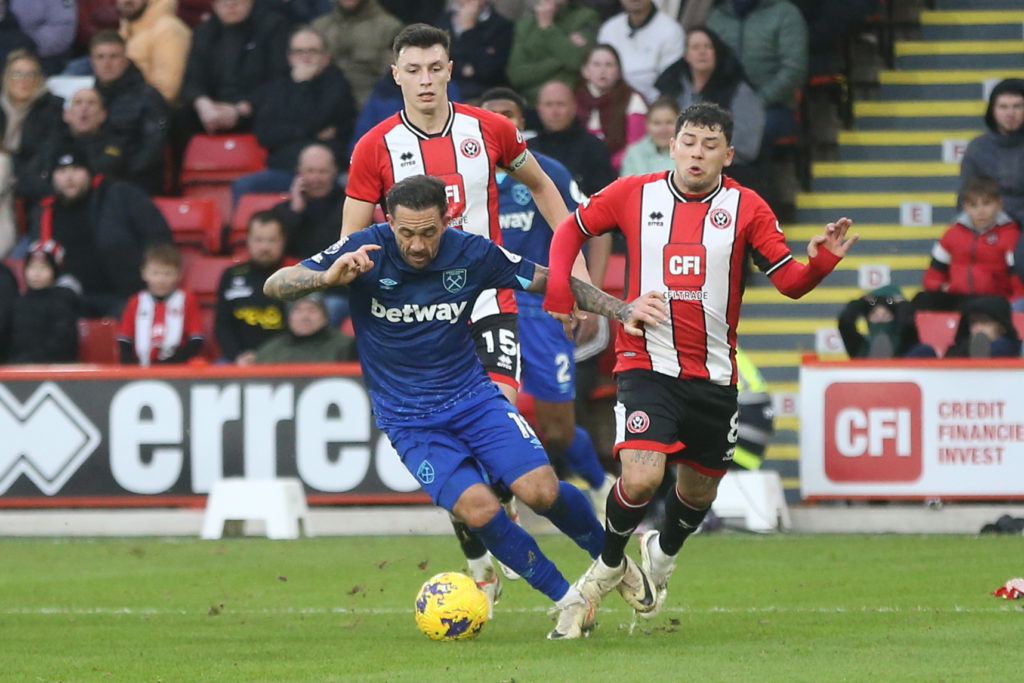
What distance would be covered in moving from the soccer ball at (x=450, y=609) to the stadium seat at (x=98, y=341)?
23.3ft

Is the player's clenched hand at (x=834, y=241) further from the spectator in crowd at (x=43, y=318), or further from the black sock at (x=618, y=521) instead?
the spectator in crowd at (x=43, y=318)

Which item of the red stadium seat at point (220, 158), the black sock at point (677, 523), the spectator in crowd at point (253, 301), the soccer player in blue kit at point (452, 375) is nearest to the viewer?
the soccer player in blue kit at point (452, 375)

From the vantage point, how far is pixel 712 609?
8562mm

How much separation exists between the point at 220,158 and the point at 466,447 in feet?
29.6

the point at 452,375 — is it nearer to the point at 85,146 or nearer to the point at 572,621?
the point at 572,621

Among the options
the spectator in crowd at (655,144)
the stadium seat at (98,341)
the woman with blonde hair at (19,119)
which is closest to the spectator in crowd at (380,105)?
the spectator in crowd at (655,144)

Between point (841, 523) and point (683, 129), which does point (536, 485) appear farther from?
point (841, 523)

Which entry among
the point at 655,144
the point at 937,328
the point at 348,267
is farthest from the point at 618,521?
the point at 655,144

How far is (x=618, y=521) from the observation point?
7734mm

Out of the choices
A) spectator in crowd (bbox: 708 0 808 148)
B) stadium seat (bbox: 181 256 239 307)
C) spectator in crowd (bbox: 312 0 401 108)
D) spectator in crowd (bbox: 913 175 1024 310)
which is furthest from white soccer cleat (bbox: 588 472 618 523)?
spectator in crowd (bbox: 312 0 401 108)

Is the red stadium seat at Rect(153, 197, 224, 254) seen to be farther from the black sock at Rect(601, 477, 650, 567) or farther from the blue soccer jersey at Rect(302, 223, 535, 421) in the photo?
the black sock at Rect(601, 477, 650, 567)

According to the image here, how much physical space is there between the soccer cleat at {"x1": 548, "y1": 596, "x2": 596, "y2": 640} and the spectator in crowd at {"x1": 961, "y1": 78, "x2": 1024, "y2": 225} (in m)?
7.38

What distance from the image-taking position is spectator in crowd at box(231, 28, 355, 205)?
15.2 m

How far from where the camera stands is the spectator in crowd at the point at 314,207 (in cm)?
1421
